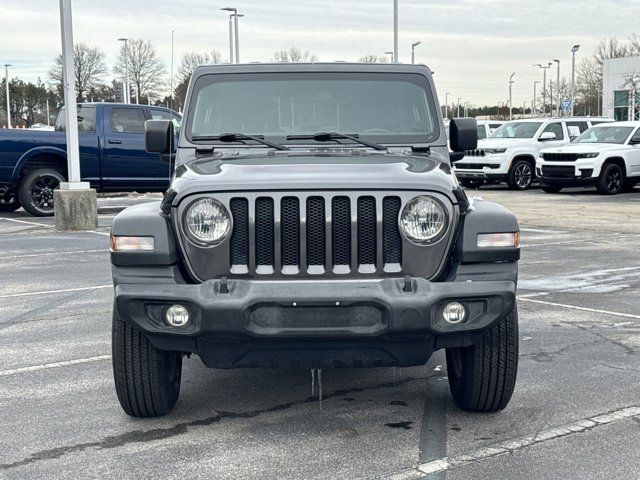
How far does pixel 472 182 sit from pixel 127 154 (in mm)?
11535

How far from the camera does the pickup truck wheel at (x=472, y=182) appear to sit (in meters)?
23.0

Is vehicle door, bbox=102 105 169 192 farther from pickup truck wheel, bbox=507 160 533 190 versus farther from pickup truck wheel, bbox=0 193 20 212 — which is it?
pickup truck wheel, bbox=507 160 533 190

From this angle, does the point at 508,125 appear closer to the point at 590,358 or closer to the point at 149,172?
the point at 149,172

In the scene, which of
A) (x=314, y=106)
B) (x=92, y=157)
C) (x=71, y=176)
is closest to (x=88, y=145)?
(x=92, y=157)

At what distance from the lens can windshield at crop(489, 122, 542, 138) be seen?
23.0m

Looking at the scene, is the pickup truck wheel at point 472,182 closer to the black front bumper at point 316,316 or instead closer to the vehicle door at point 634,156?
the vehicle door at point 634,156

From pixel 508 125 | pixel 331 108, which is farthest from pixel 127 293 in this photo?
pixel 508 125

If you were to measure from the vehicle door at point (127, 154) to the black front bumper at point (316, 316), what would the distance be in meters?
12.6

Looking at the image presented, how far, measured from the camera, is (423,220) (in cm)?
405

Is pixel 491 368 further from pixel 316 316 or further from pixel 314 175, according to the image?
pixel 314 175

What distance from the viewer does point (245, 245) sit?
4.01 meters

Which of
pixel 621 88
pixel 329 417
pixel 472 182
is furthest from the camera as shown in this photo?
pixel 621 88

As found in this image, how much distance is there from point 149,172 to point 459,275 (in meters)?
13.2

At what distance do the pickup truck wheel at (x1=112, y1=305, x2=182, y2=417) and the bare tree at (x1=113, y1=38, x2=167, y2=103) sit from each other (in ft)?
236
